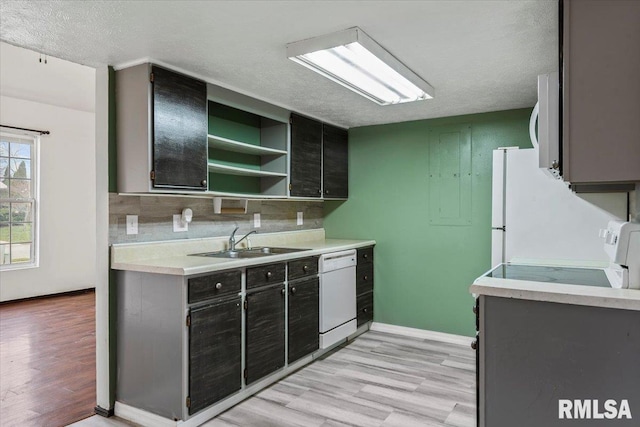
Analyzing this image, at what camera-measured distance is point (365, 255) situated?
4.29 metres

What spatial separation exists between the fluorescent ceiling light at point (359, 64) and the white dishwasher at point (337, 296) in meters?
1.43

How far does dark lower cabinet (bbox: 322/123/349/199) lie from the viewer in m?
4.24

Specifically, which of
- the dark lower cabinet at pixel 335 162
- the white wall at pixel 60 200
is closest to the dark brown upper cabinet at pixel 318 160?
the dark lower cabinet at pixel 335 162

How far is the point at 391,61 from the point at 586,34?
1.03 metres

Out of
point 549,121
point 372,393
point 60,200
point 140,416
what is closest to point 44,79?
point 60,200

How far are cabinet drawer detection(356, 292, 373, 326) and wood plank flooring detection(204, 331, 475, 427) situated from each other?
0.37m

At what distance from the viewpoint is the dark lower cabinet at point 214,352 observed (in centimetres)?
242

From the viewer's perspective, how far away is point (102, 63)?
2.61m

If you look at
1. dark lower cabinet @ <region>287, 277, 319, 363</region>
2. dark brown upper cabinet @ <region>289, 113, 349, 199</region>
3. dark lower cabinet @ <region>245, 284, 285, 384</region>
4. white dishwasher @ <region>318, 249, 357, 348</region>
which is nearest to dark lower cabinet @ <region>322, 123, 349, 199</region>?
dark brown upper cabinet @ <region>289, 113, 349, 199</region>

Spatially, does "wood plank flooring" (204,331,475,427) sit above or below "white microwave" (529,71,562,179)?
below

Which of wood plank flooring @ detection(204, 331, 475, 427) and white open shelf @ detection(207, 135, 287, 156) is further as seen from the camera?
white open shelf @ detection(207, 135, 287, 156)

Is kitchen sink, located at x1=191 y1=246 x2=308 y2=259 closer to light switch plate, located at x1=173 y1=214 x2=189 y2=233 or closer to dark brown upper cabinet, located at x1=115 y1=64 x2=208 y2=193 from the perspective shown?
light switch plate, located at x1=173 y1=214 x2=189 y2=233

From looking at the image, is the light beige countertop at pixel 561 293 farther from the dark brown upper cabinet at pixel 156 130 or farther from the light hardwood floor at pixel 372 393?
the dark brown upper cabinet at pixel 156 130

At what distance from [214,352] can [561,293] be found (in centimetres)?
184
